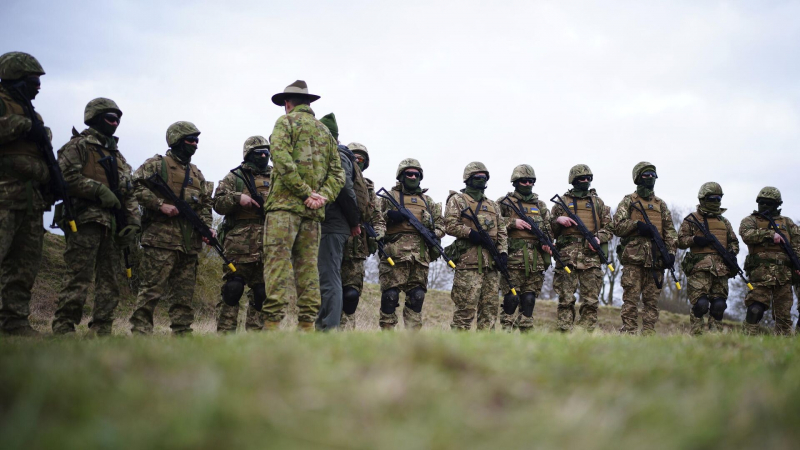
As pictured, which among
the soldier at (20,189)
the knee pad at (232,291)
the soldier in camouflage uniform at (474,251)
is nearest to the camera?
the soldier at (20,189)

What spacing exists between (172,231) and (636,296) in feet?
27.4

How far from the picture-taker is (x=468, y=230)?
929 cm

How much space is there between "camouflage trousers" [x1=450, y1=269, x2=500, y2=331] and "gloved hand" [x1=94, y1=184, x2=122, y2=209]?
543cm

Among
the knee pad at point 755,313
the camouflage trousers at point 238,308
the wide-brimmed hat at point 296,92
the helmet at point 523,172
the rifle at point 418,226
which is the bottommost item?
the camouflage trousers at point 238,308

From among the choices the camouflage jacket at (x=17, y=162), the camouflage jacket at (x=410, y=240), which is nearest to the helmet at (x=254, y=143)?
the camouflage jacket at (x=410, y=240)

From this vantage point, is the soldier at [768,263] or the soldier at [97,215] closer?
the soldier at [97,215]

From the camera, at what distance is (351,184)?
646cm

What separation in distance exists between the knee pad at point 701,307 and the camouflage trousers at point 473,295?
4.15 m

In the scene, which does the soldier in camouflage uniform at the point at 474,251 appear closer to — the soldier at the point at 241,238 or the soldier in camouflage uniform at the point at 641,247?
the soldier in camouflage uniform at the point at 641,247

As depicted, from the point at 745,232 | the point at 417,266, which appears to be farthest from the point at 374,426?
the point at 745,232

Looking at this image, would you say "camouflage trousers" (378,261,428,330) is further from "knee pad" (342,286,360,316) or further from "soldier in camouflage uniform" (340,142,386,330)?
"knee pad" (342,286,360,316)

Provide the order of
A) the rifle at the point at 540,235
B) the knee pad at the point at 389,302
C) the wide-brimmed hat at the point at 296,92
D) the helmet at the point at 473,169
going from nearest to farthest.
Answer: the wide-brimmed hat at the point at 296,92, the knee pad at the point at 389,302, the helmet at the point at 473,169, the rifle at the point at 540,235

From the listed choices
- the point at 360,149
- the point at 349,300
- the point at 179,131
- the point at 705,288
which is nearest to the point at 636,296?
the point at 705,288

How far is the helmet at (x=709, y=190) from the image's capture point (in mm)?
10953
